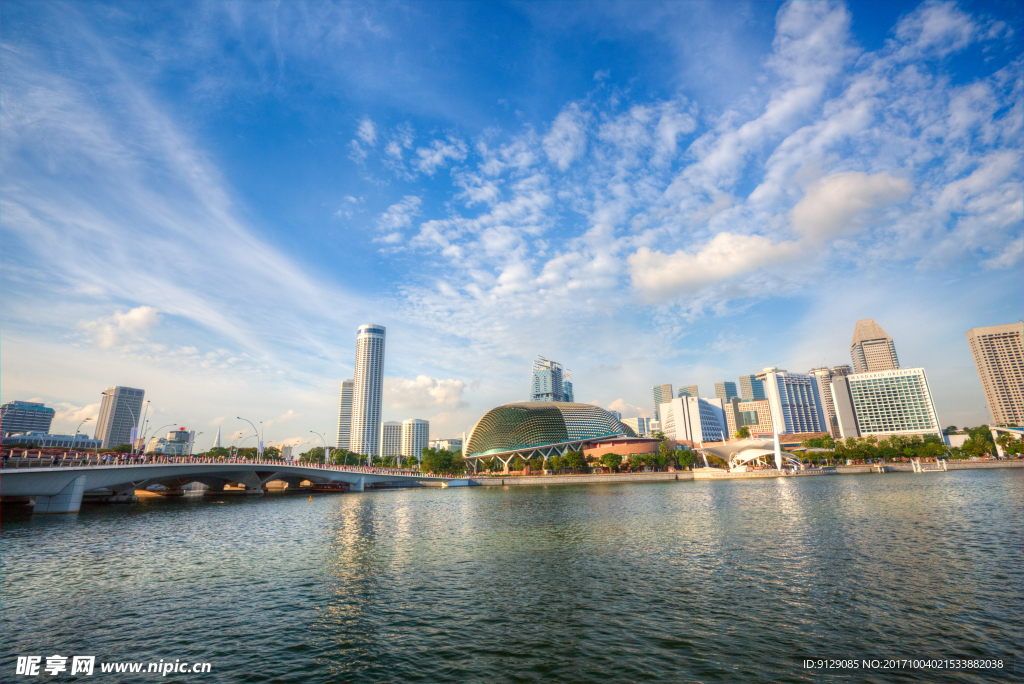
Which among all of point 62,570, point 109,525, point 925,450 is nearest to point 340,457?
point 109,525

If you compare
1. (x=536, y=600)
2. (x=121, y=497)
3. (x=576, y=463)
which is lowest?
(x=536, y=600)

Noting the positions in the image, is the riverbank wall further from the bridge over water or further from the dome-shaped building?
the bridge over water

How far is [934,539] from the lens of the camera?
2872 cm

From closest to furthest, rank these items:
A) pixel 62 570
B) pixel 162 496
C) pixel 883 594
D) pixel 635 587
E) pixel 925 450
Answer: pixel 883 594 < pixel 635 587 < pixel 62 570 < pixel 162 496 < pixel 925 450

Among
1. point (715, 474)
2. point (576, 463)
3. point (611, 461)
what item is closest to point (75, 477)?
point (576, 463)

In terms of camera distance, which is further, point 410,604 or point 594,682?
point 410,604

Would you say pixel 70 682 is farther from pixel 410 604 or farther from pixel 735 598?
pixel 735 598

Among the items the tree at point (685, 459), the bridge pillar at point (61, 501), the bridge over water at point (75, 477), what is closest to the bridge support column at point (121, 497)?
the bridge over water at point (75, 477)

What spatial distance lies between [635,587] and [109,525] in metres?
53.8

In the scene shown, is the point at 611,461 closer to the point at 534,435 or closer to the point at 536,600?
the point at 534,435

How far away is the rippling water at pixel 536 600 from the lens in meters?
13.4

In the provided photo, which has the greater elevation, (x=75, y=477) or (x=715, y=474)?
(x=75, y=477)

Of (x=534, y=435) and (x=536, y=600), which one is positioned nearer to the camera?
(x=536, y=600)

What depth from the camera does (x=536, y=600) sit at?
63.3 ft
